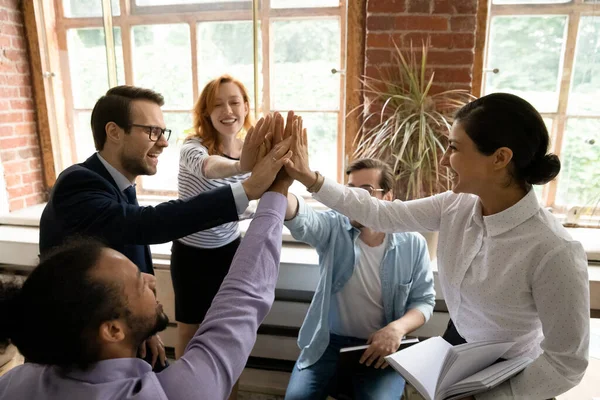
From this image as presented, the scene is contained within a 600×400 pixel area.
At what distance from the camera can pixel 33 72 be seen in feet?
9.05

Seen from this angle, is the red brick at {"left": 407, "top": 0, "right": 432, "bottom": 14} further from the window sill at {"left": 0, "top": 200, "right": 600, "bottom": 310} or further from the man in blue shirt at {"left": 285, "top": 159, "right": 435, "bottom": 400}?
the window sill at {"left": 0, "top": 200, "right": 600, "bottom": 310}

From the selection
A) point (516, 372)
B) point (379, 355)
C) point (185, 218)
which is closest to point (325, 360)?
point (379, 355)

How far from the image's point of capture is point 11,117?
267 cm

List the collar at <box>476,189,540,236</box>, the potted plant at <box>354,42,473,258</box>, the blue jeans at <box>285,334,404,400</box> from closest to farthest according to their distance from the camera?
1. the collar at <box>476,189,540,236</box>
2. the blue jeans at <box>285,334,404,400</box>
3. the potted plant at <box>354,42,473,258</box>

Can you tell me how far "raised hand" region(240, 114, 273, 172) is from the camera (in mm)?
1286

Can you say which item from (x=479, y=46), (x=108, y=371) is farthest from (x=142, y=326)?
(x=479, y=46)

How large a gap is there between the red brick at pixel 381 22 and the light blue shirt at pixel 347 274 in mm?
1028

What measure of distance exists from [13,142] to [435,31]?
256 centimetres

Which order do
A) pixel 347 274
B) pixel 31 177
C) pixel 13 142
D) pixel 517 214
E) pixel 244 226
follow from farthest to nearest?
pixel 31 177 < pixel 13 142 < pixel 244 226 < pixel 347 274 < pixel 517 214

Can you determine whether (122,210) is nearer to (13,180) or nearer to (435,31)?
(435,31)

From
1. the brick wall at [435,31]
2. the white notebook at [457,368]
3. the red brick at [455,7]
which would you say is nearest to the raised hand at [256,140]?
the white notebook at [457,368]

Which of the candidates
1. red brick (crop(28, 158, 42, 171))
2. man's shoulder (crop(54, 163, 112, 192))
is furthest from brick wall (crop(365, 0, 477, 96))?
red brick (crop(28, 158, 42, 171))

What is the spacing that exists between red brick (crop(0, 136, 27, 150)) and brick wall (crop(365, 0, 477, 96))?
2237mm

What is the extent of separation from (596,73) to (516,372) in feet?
6.27
